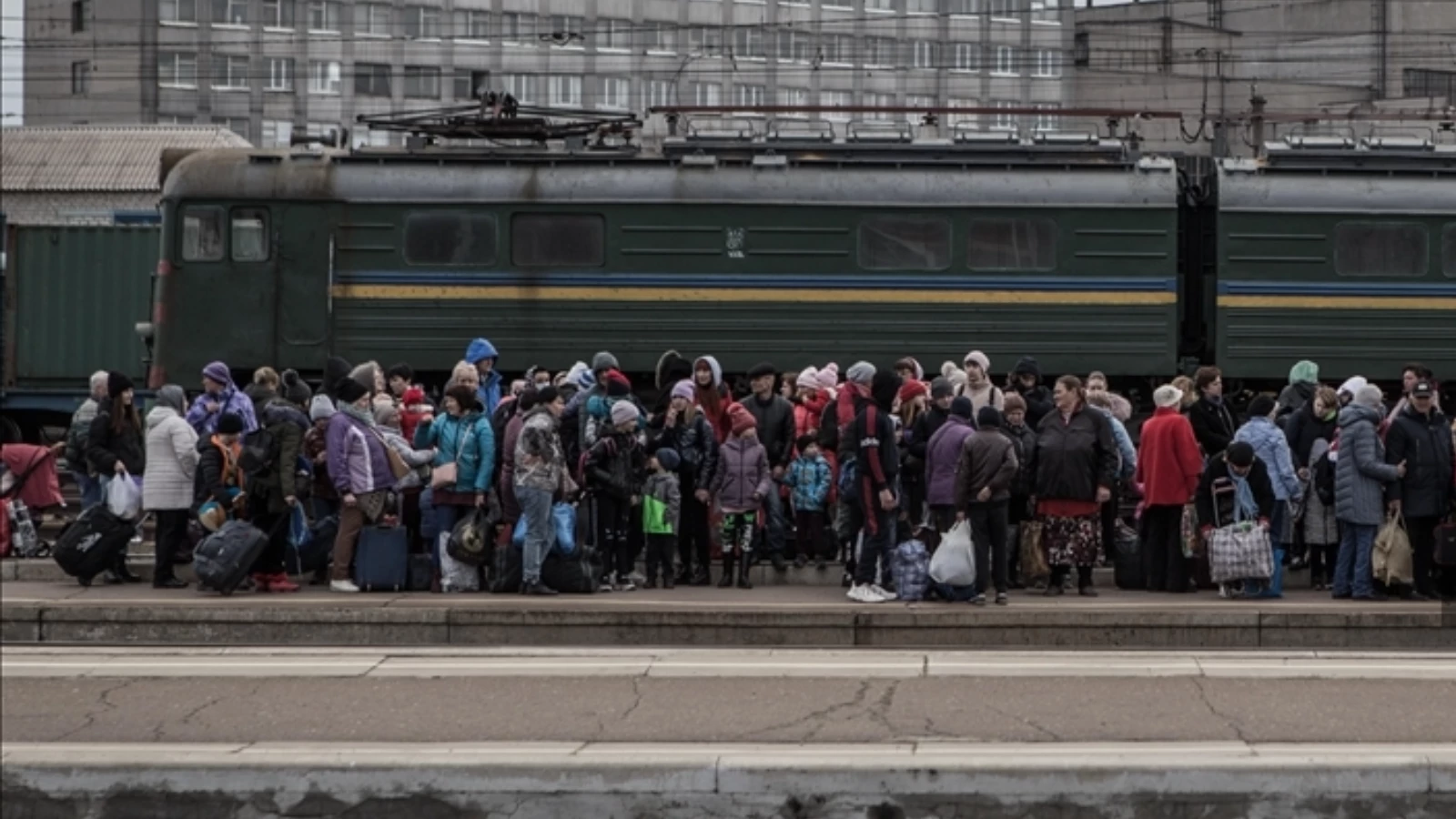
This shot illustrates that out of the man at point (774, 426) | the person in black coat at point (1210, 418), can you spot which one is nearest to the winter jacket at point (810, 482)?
the man at point (774, 426)

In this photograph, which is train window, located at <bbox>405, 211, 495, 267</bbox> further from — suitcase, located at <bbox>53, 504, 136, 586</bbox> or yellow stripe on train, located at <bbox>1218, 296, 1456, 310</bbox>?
suitcase, located at <bbox>53, 504, 136, 586</bbox>

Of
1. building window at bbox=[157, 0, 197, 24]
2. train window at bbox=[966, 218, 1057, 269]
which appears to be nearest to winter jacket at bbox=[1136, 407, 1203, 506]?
train window at bbox=[966, 218, 1057, 269]

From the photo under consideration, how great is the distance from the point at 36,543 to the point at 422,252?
27.8ft

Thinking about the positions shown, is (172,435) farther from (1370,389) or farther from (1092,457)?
(1370,389)

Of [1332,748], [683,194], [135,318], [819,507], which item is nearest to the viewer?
A: [1332,748]

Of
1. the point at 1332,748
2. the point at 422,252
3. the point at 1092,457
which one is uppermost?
the point at 422,252

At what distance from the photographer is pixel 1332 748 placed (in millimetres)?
9688

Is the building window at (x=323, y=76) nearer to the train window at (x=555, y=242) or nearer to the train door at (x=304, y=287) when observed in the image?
the train door at (x=304, y=287)

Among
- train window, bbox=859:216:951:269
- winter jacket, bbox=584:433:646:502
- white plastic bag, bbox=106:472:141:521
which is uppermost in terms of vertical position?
train window, bbox=859:216:951:269

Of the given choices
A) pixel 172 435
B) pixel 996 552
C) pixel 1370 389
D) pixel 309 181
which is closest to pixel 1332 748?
pixel 996 552

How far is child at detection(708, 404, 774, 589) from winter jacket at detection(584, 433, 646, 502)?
0.69 meters

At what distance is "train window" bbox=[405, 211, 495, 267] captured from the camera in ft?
81.2

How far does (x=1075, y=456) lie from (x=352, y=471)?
530 cm

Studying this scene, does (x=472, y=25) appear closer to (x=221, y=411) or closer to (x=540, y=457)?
(x=221, y=411)
